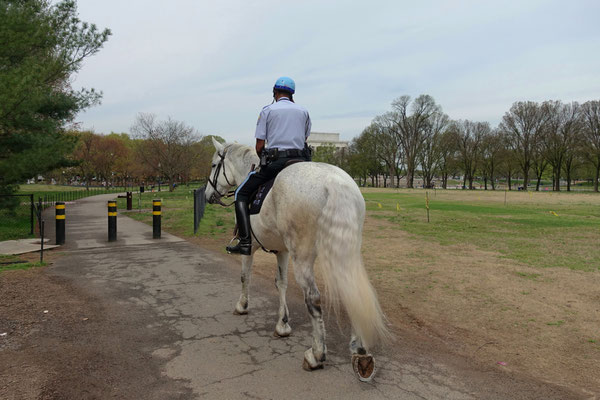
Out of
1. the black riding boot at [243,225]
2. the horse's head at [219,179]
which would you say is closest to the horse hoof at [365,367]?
the black riding boot at [243,225]

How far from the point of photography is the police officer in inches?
157

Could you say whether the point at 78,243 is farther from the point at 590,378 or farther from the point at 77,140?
the point at 590,378

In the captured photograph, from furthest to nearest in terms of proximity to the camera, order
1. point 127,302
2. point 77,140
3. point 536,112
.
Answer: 1. point 536,112
2. point 77,140
3. point 127,302

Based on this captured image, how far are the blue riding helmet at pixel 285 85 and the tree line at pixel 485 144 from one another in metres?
59.2

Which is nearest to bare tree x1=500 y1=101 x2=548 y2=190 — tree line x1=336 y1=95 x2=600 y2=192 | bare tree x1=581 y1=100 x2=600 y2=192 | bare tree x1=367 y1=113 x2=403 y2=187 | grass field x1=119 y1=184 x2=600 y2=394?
tree line x1=336 y1=95 x2=600 y2=192

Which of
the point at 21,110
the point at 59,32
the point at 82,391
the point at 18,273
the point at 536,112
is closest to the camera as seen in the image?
the point at 82,391

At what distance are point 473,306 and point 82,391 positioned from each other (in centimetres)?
504

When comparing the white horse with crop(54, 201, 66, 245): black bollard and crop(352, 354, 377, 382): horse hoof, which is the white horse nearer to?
crop(352, 354, 377, 382): horse hoof

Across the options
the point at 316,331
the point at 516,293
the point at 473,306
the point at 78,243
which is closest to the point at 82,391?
the point at 316,331

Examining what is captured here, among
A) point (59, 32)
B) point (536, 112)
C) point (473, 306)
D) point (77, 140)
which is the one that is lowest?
point (473, 306)

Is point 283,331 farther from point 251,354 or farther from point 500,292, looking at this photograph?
point 500,292

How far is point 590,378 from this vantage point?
3.38 m

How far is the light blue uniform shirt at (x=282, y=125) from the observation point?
13.1 feet

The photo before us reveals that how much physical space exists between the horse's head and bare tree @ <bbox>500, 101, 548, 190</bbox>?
61357mm
